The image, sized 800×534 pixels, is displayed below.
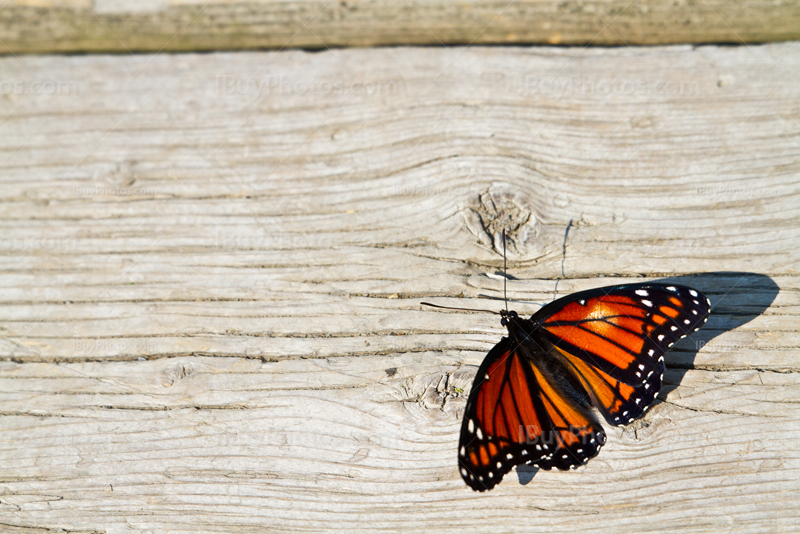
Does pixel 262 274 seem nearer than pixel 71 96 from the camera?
Yes

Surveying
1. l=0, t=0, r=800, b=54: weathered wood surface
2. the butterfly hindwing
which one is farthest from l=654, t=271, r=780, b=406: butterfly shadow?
l=0, t=0, r=800, b=54: weathered wood surface

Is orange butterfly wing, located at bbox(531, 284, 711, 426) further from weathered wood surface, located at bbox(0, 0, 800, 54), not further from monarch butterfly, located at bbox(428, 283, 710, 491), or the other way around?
weathered wood surface, located at bbox(0, 0, 800, 54)

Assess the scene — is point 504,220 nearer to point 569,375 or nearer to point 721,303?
point 569,375

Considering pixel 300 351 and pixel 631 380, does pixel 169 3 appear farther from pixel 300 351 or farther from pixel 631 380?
pixel 631 380

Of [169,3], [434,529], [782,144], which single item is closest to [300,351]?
[434,529]

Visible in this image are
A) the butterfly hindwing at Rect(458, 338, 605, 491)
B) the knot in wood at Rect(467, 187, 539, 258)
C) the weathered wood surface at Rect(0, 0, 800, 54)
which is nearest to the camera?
the butterfly hindwing at Rect(458, 338, 605, 491)
